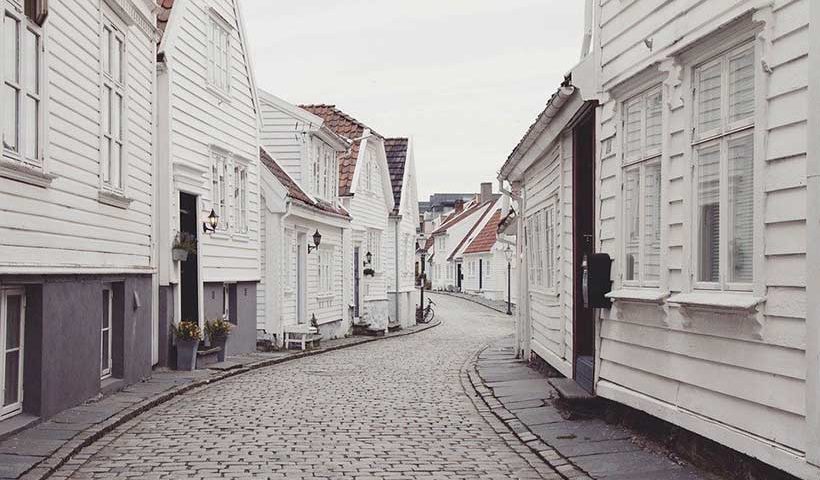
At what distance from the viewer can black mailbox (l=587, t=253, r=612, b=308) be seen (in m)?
9.96

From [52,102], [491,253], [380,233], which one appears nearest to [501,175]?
[52,102]

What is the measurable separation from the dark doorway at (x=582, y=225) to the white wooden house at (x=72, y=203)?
560cm

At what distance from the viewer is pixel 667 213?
8367 millimetres

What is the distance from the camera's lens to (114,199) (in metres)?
12.8

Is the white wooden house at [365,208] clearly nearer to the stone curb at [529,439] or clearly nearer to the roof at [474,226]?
the stone curb at [529,439]

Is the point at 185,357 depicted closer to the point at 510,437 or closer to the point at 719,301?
the point at 510,437

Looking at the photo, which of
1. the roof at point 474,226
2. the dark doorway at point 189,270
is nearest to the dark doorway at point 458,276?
the roof at point 474,226

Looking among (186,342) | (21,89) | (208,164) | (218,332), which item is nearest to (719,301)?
(21,89)

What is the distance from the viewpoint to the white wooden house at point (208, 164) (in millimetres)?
16031

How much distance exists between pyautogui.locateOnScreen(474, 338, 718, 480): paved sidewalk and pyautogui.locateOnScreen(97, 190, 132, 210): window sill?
527 centimetres

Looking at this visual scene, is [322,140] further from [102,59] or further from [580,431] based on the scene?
[580,431]

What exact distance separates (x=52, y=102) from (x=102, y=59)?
218cm

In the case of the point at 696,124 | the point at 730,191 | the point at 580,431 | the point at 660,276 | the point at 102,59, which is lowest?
the point at 580,431

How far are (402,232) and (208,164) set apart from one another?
21.2m
